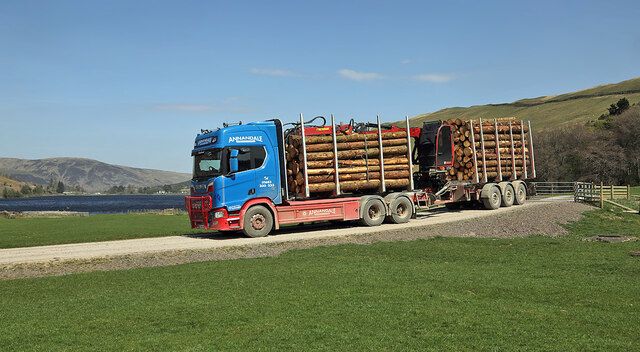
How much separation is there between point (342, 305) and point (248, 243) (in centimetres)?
1032

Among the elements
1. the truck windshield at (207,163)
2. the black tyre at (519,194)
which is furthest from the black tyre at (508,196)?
the truck windshield at (207,163)

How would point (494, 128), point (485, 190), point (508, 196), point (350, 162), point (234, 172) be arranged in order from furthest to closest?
point (508, 196)
point (494, 128)
point (485, 190)
point (350, 162)
point (234, 172)

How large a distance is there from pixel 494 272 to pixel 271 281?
17.1 feet

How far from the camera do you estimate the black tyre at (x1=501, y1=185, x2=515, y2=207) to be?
31312mm

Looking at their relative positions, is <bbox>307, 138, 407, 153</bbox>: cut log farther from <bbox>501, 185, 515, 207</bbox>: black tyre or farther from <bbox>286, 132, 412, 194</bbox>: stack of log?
<bbox>501, 185, 515, 207</bbox>: black tyre

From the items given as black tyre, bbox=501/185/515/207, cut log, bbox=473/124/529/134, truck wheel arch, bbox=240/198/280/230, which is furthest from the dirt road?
black tyre, bbox=501/185/515/207

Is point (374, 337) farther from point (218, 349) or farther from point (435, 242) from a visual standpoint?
point (435, 242)

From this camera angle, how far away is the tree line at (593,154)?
67.8 m

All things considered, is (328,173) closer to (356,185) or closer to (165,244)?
(356,185)

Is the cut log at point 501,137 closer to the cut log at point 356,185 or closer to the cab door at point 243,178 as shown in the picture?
the cut log at point 356,185

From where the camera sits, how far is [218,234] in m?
23.1

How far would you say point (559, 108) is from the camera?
159 meters

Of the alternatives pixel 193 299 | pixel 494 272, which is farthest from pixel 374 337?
pixel 494 272

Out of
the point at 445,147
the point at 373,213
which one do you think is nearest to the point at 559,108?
the point at 445,147
